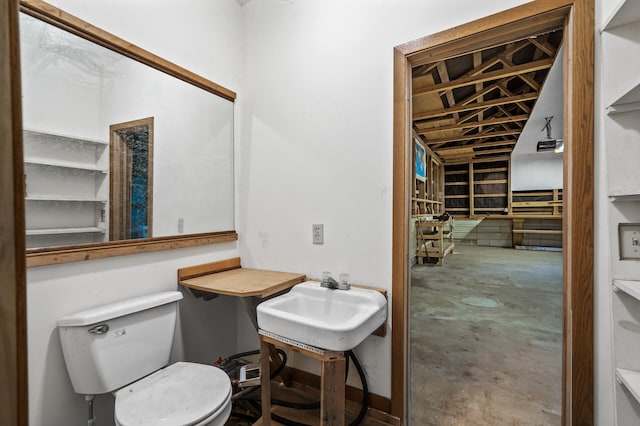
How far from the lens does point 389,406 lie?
5.20 feet

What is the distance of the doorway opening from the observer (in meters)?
1.46

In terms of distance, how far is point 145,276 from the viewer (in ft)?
5.20

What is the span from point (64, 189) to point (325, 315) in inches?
57.3

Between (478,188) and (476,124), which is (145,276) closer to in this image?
(476,124)

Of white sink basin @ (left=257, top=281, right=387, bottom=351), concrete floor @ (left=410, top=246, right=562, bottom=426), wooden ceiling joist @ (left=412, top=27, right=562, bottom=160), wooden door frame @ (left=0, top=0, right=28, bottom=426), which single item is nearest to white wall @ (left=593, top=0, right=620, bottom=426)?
wooden ceiling joist @ (left=412, top=27, right=562, bottom=160)

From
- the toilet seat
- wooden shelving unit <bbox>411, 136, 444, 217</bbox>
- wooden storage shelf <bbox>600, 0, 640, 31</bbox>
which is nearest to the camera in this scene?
wooden storage shelf <bbox>600, 0, 640, 31</bbox>

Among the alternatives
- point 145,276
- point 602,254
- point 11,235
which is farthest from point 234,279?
point 602,254

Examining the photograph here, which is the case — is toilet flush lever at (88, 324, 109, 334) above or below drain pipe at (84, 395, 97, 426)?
above

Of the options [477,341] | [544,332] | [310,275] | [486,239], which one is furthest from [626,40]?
[486,239]

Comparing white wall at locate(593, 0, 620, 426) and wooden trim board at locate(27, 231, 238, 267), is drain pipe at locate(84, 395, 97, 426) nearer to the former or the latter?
wooden trim board at locate(27, 231, 238, 267)

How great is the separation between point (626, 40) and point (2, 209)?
1.88m

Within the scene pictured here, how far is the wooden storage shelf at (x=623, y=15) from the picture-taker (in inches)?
38.3

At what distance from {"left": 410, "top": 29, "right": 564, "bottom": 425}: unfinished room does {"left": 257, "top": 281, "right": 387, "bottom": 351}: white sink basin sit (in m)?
0.86

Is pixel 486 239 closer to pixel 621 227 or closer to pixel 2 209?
pixel 621 227
